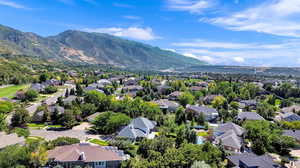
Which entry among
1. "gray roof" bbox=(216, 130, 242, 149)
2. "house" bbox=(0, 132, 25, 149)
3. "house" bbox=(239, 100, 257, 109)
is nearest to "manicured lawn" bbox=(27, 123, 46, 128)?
"house" bbox=(0, 132, 25, 149)

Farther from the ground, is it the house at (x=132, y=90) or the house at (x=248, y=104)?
the house at (x=132, y=90)

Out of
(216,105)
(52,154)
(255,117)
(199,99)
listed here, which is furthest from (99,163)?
(199,99)

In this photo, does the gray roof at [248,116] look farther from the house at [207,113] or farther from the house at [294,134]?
the house at [294,134]

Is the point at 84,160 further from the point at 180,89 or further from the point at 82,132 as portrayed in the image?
the point at 180,89

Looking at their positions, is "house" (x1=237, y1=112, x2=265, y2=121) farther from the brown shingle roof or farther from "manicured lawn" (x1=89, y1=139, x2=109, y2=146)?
the brown shingle roof

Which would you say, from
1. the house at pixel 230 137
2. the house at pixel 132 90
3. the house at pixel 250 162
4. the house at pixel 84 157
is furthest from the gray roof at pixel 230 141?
the house at pixel 132 90
